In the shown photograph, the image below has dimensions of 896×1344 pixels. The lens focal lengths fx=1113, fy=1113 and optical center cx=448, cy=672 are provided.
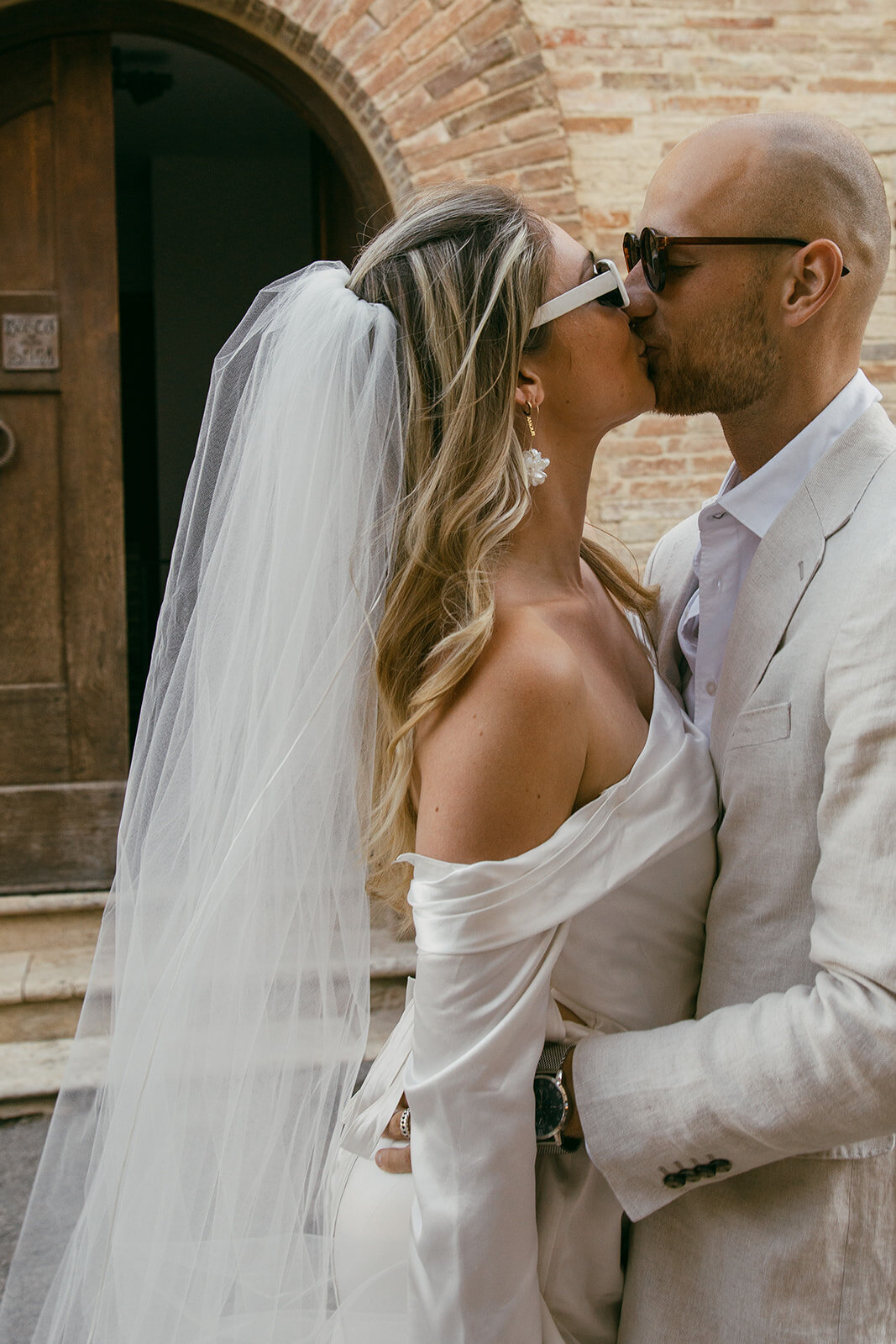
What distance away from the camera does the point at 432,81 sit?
367 centimetres

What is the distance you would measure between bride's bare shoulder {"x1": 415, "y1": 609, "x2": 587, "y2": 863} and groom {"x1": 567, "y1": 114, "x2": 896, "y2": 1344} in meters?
0.23

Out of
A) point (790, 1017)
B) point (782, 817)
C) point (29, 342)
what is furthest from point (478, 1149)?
point (29, 342)

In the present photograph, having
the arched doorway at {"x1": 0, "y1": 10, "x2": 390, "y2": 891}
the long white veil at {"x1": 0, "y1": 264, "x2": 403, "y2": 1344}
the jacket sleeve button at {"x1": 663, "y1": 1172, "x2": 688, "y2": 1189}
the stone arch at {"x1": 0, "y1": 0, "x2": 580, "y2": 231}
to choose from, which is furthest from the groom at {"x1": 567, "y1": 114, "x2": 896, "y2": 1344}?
the arched doorway at {"x1": 0, "y1": 10, "x2": 390, "y2": 891}

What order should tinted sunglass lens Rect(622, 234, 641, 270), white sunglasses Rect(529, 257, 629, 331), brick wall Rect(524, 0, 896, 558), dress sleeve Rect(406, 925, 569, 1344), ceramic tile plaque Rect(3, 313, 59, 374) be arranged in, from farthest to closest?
ceramic tile plaque Rect(3, 313, 59, 374), brick wall Rect(524, 0, 896, 558), tinted sunglass lens Rect(622, 234, 641, 270), white sunglasses Rect(529, 257, 629, 331), dress sleeve Rect(406, 925, 569, 1344)

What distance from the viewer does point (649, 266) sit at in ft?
5.67

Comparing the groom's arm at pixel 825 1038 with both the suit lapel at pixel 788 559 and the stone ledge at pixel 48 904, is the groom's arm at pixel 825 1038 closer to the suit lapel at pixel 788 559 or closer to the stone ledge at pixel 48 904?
the suit lapel at pixel 788 559

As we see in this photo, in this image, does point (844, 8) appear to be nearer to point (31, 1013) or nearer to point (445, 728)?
point (445, 728)

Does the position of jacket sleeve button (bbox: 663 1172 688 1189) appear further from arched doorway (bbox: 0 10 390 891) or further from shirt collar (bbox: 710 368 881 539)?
arched doorway (bbox: 0 10 390 891)

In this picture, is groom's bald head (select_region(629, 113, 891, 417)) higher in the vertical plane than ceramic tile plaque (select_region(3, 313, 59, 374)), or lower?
lower

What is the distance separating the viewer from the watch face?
139 cm

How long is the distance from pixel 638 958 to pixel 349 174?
3.38m

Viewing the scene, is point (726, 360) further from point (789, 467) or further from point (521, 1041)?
point (521, 1041)

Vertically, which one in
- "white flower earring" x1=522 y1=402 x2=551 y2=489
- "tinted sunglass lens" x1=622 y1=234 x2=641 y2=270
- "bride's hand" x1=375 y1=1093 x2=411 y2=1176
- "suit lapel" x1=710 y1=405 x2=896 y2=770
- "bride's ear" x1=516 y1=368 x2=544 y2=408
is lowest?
"bride's hand" x1=375 y1=1093 x2=411 y2=1176

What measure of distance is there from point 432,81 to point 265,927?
314 centimetres
